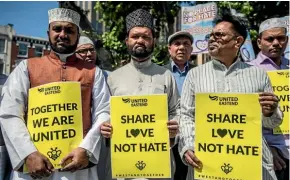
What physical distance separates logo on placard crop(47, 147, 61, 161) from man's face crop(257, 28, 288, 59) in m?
2.26

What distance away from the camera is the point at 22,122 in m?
2.70

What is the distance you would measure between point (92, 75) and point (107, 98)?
0.22 metres

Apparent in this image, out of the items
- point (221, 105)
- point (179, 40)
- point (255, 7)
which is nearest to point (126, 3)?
point (255, 7)

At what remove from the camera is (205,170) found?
2555 millimetres

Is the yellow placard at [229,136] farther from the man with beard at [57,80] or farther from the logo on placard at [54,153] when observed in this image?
the logo on placard at [54,153]

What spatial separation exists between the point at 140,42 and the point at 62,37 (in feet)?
2.24

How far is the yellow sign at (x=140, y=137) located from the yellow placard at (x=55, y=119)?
287 mm

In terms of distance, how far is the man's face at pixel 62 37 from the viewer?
2912mm

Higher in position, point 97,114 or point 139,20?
point 139,20

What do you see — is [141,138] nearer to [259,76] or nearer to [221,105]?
[221,105]

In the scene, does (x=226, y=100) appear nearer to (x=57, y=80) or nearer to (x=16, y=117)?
(x=57, y=80)

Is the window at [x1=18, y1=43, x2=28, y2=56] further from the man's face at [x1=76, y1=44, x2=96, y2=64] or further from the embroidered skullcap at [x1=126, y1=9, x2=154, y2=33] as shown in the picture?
the embroidered skullcap at [x1=126, y1=9, x2=154, y2=33]

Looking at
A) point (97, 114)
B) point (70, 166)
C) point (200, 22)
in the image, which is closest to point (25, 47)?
point (200, 22)

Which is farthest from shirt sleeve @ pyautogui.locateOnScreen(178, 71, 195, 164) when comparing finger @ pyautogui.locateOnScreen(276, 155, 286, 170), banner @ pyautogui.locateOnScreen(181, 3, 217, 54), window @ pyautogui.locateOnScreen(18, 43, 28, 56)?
window @ pyautogui.locateOnScreen(18, 43, 28, 56)
